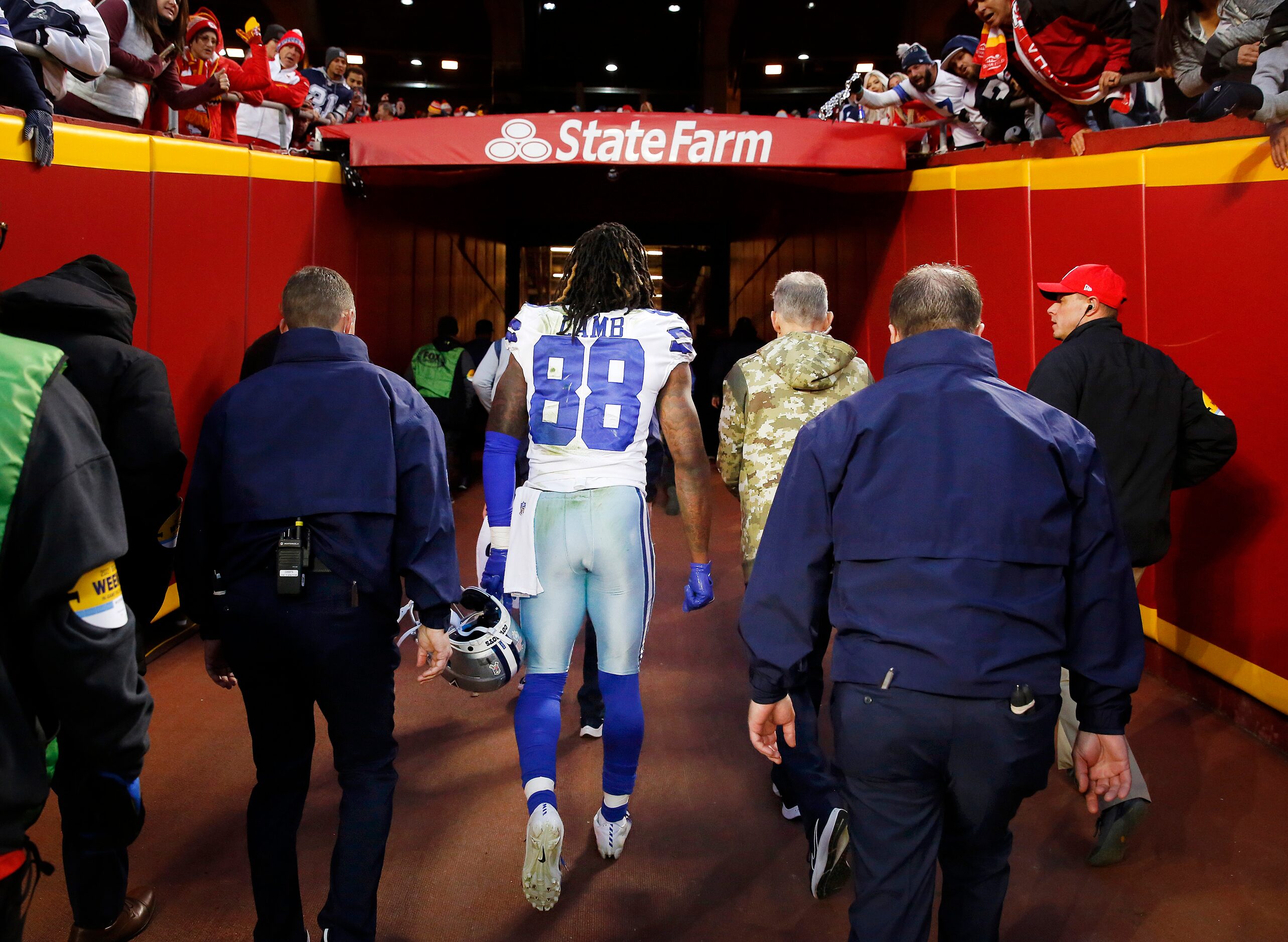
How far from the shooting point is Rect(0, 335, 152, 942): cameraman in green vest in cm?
139

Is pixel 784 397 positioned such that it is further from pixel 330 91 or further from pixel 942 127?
pixel 330 91

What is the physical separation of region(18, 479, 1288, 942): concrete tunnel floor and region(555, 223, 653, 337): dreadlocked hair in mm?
1791

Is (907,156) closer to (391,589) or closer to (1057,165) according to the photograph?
(1057,165)

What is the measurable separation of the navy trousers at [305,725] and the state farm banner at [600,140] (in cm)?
524

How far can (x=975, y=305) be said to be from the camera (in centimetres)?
203

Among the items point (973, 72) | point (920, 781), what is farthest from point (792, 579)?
point (973, 72)

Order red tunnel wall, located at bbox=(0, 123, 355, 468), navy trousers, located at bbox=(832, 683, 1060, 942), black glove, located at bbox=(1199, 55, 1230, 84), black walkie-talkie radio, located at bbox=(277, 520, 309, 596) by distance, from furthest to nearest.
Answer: black glove, located at bbox=(1199, 55, 1230, 84) → red tunnel wall, located at bbox=(0, 123, 355, 468) → black walkie-talkie radio, located at bbox=(277, 520, 309, 596) → navy trousers, located at bbox=(832, 683, 1060, 942)

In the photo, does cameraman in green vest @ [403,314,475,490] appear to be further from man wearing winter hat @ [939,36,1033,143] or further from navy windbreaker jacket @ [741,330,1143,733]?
navy windbreaker jacket @ [741,330,1143,733]

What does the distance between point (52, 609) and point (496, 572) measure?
1.67 meters

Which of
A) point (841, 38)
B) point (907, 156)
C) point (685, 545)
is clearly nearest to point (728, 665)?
point (685, 545)

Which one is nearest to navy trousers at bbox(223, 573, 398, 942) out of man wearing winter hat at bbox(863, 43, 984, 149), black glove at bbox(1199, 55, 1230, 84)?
black glove at bbox(1199, 55, 1230, 84)

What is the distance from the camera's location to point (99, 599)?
4.88 feet

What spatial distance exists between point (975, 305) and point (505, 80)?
22.8m

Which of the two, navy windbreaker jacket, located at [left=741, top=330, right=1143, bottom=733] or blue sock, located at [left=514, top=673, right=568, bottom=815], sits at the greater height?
navy windbreaker jacket, located at [left=741, top=330, right=1143, bottom=733]
